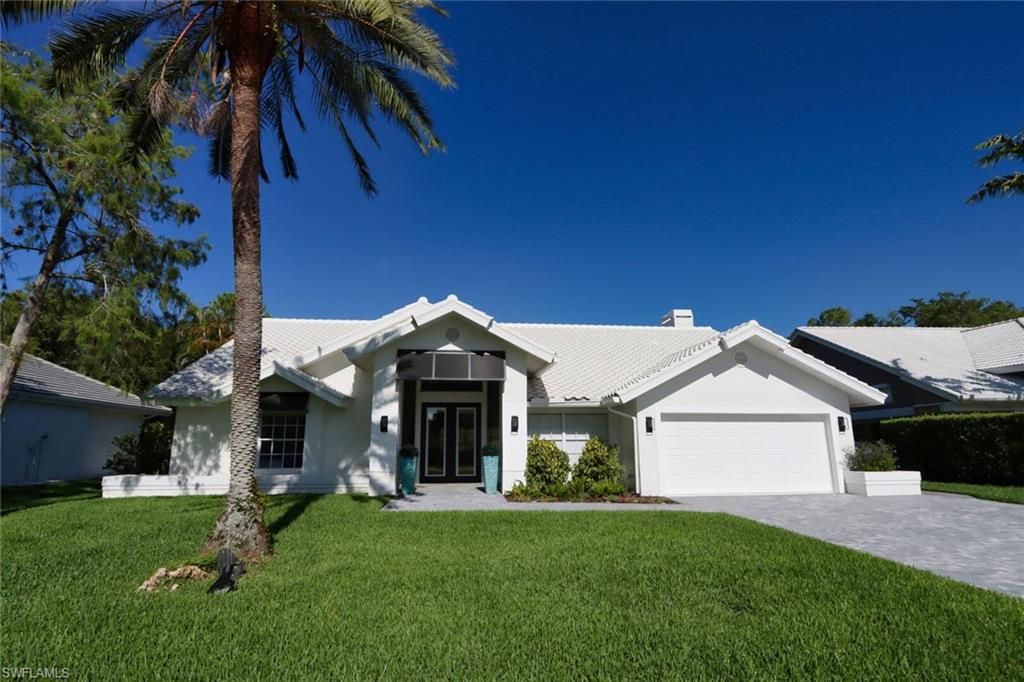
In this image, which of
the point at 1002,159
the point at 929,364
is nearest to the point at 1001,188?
the point at 1002,159

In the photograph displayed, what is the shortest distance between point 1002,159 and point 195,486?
29336mm

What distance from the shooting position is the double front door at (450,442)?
16828mm

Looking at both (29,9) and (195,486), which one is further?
(195,486)

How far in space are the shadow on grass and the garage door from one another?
16283mm

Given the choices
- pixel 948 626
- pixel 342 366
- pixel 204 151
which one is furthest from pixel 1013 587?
pixel 204 151

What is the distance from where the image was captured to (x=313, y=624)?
463 cm

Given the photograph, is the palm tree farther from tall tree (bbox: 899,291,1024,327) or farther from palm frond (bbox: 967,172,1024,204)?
tall tree (bbox: 899,291,1024,327)

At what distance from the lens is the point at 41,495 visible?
14.5 m

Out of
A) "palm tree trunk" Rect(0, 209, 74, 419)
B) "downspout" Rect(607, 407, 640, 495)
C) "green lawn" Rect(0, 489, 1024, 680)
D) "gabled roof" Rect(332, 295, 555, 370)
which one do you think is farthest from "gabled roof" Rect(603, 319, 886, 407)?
"palm tree trunk" Rect(0, 209, 74, 419)

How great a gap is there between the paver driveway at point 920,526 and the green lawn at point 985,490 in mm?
491

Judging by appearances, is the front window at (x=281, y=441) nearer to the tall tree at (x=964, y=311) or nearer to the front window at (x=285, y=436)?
the front window at (x=285, y=436)

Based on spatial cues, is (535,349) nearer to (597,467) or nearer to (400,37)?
(597,467)

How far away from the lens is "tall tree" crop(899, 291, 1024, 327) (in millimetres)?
41875

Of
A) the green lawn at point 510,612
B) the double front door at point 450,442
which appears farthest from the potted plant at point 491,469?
the green lawn at point 510,612
